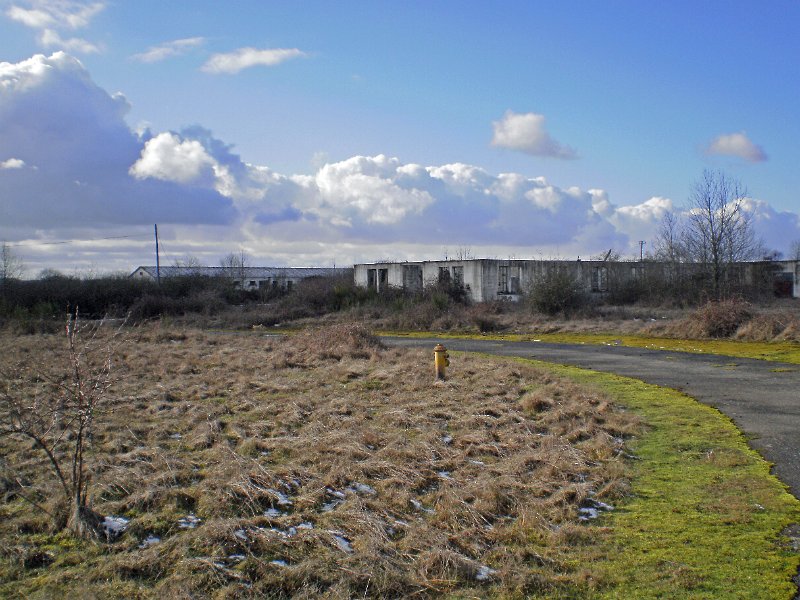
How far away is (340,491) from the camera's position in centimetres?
691

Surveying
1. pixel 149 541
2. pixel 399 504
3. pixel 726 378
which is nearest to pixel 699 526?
pixel 399 504

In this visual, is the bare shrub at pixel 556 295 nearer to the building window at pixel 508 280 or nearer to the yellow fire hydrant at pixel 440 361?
the building window at pixel 508 280

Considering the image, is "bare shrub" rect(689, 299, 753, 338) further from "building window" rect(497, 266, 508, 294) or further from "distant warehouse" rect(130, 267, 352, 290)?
"distant warehouse" rect(130, 267, 352, 290)

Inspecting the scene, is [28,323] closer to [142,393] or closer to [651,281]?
[142,393]

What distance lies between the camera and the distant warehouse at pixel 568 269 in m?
40.3

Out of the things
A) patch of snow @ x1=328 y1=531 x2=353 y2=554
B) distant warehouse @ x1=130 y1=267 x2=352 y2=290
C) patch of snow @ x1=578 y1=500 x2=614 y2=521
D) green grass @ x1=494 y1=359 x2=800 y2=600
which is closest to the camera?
green grass @ x1=494 y1=359 x2=800 y2=600

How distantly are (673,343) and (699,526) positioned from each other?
19225 millimetres

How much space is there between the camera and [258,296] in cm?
4969

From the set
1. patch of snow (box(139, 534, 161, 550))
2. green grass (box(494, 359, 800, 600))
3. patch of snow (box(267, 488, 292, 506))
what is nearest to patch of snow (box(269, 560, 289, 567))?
patch of snow (box(139, 534, 161, 550))

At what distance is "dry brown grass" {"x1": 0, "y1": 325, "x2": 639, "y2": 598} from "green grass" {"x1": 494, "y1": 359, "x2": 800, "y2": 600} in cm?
29

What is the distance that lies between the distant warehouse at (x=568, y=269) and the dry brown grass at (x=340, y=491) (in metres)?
27.8

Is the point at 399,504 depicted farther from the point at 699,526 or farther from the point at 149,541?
the point at 699,526

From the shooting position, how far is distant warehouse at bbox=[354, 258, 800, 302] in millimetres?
40344

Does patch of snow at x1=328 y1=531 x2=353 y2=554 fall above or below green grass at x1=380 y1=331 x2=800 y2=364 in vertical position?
above
